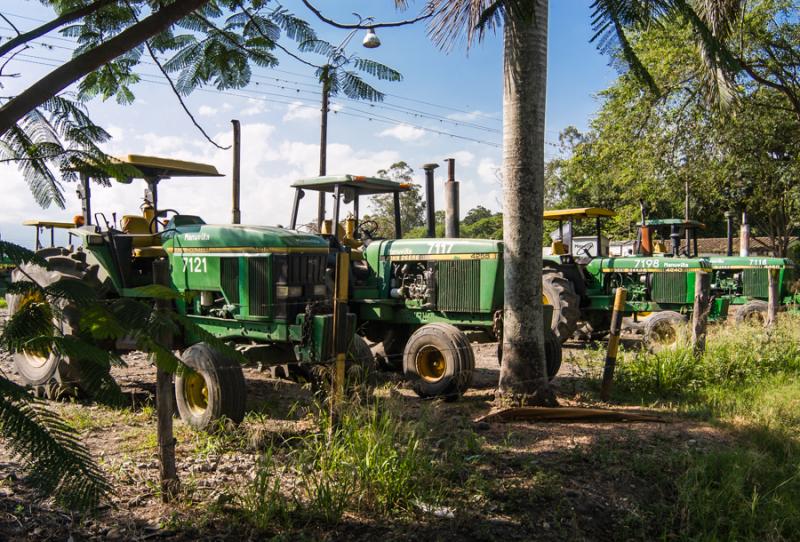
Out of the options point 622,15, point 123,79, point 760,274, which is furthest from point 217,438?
point 760,274

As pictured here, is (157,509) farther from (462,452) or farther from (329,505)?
(462,452)

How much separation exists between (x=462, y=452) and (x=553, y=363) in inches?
137

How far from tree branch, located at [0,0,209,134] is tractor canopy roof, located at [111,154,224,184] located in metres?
4.42

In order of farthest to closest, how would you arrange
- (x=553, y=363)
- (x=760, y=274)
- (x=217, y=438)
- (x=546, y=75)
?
1. (x=760, y=274)
2. (x=553, y=363)
3. (x=546, y=75)
4. (x=217, y=438)

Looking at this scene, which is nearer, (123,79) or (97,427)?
(123,79)

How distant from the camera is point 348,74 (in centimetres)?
345

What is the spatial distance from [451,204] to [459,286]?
3053 millimetres

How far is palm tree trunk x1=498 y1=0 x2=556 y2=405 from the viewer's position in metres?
6.10

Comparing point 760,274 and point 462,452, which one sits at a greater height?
point 760,274

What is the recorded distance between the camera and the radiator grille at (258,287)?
6.29 m

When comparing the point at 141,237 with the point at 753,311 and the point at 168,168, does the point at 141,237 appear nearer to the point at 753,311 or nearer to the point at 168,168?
the point at 168,168

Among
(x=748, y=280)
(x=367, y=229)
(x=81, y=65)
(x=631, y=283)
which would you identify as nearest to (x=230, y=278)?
(x=367, y=229)

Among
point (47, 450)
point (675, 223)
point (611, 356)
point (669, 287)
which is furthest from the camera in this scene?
point (675, 223)

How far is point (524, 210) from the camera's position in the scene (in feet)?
20.3
